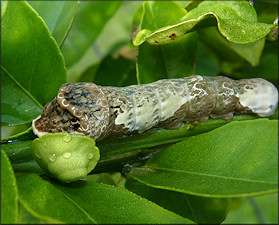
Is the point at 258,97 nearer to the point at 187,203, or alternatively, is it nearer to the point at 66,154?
the point at 187,203

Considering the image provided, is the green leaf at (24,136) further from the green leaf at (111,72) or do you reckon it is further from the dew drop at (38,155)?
the green leaf at (111,72)

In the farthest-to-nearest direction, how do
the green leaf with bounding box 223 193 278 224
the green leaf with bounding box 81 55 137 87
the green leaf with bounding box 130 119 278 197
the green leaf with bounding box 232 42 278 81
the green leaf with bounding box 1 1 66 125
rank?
the green leaf with bounding box 223 193 278 224 < the green leaf with bounding box 81 55 137 87 < the green leaf with bounding box 232 42 278 81 < the green leaf with bounding box 1 1 66 125 < the green leaf with bounding box 130 119 278 197

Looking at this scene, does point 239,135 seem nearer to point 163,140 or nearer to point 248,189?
point 248,189

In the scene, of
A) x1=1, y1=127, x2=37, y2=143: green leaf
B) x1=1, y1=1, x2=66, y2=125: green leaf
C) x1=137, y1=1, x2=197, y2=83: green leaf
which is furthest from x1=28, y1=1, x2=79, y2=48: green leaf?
x1=1, y1=127, x2=37, y2=143: green leaf

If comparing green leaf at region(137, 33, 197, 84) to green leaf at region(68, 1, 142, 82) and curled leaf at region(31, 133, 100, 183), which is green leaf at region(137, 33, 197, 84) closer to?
curled leaf at region(31, 133, 100, 183)

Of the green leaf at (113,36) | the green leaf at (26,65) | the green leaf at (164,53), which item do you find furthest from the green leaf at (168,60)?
the green leaf at (113,36)

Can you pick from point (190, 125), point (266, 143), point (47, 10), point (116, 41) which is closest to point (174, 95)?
point (190, 125)
